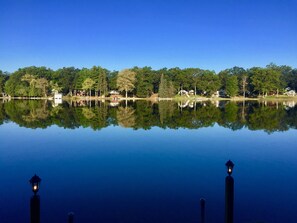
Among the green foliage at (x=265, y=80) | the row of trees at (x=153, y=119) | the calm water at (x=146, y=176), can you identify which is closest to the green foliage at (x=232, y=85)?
the green foliage at (x=265, y=80)

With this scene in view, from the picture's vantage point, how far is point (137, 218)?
6.21 meters

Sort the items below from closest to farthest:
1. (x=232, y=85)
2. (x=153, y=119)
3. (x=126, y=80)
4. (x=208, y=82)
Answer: (x=153, y=119), (x=126, y=80), (x=232, y=85), (x=208, y=82)

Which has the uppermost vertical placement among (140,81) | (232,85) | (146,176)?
(140,81)

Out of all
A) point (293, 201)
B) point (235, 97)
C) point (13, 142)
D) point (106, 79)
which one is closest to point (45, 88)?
point (106, 79)

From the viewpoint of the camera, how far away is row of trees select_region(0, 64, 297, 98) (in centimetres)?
8031

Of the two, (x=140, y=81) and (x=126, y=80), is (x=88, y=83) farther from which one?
(x=140, y=81)

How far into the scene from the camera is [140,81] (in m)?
79.9

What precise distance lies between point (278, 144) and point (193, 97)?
226 feet

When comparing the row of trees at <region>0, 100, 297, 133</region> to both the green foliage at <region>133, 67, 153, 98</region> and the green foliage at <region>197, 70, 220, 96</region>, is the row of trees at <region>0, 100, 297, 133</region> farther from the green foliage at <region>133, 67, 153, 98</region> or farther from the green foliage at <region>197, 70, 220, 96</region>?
the green foliage at <region>197, 70, 220, 96</region>

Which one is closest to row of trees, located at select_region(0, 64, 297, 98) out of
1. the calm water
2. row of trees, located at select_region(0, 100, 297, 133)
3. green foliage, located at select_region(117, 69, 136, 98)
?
green foliage, located at select_region(117, 69, 136, 98)

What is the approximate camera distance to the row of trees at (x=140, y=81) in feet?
263

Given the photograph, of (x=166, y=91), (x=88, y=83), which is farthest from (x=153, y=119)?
(x=88, y=83)

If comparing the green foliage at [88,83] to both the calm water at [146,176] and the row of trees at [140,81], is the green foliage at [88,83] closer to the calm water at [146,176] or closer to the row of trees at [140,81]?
the row of trees at [140,81]

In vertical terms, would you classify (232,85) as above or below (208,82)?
below
